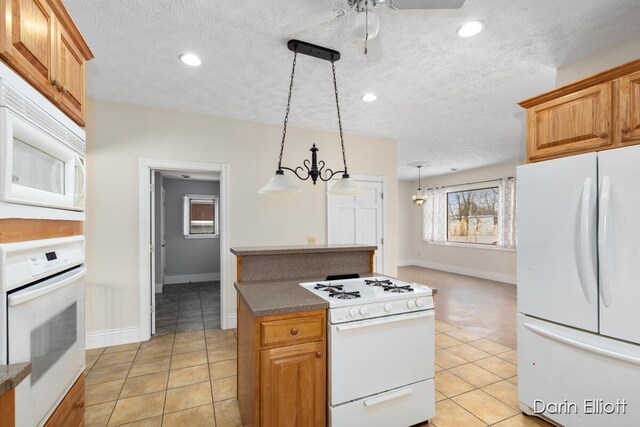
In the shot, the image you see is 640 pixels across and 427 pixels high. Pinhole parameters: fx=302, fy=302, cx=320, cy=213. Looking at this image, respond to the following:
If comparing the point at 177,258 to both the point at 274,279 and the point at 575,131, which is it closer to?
the point at 274,279

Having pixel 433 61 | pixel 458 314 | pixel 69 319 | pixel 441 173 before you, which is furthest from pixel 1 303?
pixel 441 173

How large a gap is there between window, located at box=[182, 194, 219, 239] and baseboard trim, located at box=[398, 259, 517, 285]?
5.53 m

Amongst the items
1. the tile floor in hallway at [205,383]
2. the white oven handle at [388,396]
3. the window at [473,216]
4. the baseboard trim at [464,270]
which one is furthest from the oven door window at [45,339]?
the window at [473,216]

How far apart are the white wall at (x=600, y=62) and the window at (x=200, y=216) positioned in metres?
6.16

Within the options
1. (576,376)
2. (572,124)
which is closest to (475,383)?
(576,376)

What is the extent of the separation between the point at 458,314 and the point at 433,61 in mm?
3519

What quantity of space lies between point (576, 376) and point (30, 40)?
320 cm

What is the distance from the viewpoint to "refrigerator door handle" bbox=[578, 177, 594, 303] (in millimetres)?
1714

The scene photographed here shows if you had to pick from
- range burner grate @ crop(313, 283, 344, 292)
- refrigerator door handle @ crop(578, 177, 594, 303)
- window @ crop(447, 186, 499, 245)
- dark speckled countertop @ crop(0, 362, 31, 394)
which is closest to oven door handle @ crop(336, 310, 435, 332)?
range burner grate @ crop(313, 283, 344, 292)

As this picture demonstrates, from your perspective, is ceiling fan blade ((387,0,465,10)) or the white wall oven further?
ceiling fan blade ((387,0,465,10))

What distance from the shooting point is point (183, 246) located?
6.56 m

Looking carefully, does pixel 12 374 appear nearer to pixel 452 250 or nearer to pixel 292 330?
pixel 292 330

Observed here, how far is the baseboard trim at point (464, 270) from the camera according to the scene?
21.8 ft

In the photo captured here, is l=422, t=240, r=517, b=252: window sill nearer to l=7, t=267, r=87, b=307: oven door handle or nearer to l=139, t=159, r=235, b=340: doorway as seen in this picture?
l=139, t=159, r=235, b=340: doorway
